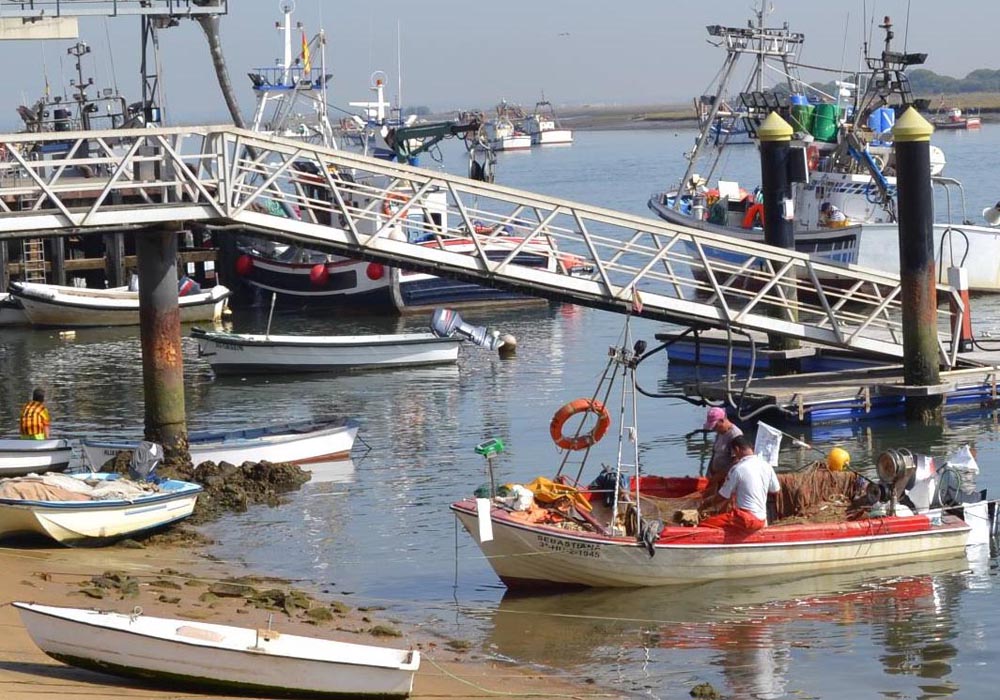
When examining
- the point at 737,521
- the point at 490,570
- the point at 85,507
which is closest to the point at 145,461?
the point at 85,507

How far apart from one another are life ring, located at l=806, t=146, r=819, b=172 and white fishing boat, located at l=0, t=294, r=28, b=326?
22.2m

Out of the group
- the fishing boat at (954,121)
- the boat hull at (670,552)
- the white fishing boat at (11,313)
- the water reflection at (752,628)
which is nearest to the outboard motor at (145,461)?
the boat hull at (670,552)

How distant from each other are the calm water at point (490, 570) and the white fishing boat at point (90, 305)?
0.91 m

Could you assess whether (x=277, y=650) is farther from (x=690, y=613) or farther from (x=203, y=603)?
(x=690, y=613)

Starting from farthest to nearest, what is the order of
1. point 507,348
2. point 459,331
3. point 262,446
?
point 507,348
point 459,331
point 262,446

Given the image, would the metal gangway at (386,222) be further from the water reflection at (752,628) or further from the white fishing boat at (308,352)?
the white fishing boat at (308,352)

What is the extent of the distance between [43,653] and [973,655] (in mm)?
8616

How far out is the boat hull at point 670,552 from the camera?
56.0 ft

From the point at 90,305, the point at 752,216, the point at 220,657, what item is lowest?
the point at 90,305

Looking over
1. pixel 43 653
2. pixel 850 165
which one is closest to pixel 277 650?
pixel 43 653

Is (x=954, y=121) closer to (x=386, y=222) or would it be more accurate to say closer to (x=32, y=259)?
(x=32, y=259)

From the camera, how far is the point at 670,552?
17172 millimetres

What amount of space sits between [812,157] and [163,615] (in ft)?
106

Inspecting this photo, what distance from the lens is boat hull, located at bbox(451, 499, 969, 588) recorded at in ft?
56.0
